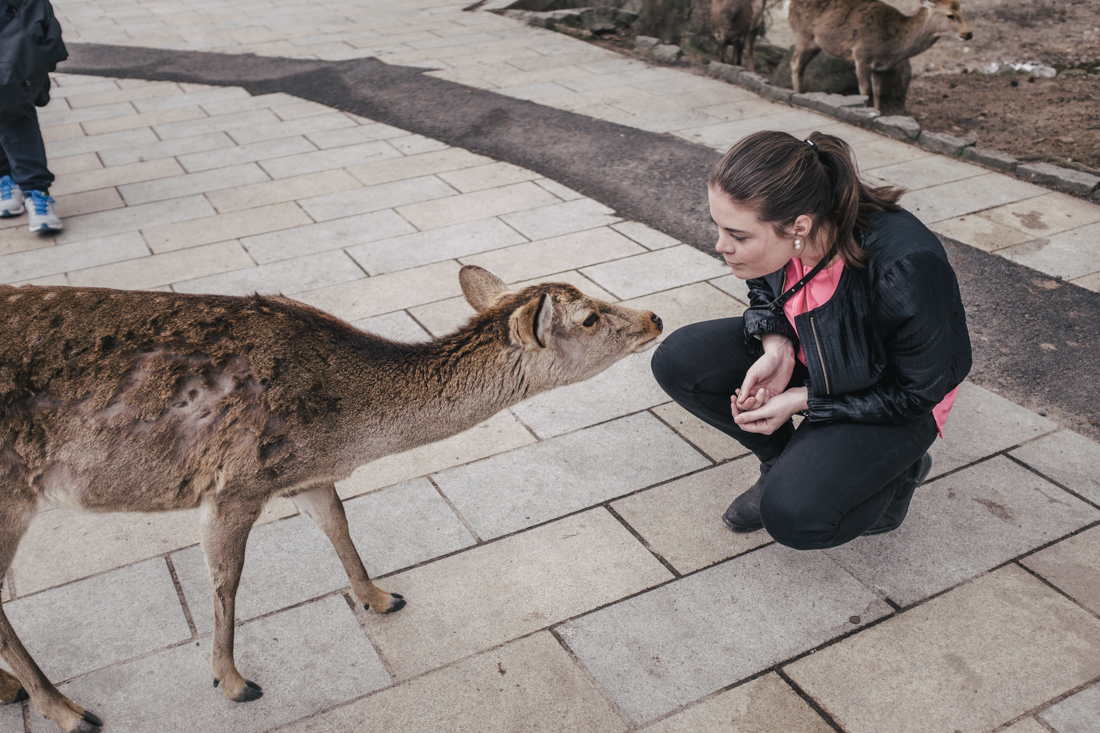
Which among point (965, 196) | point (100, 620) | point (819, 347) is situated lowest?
point (100, 620)

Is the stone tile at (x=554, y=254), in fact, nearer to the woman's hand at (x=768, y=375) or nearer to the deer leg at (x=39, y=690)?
the woman's hand at (x=768, y=375)

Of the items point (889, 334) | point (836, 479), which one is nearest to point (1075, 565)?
point (836, 479)

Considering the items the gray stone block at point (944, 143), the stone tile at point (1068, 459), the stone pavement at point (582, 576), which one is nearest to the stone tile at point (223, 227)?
the stone pavement at point (582, 576)

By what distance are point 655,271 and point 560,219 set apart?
1.08 metres

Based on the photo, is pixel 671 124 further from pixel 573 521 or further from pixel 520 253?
pixel 573 521

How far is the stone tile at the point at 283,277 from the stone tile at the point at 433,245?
0.15 metres

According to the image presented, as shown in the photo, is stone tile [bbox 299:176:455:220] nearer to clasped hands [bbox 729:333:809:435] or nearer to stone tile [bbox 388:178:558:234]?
stone tile [bbox 388:178:558:234]

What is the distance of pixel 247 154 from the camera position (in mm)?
7773

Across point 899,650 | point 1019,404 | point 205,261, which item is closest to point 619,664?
point 899,650

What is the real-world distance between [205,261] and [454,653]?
383 centimetres

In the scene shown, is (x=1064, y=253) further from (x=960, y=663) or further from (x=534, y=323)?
(x=534, y=323)

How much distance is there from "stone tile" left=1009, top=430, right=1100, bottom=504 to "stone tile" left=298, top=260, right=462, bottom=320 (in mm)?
3184

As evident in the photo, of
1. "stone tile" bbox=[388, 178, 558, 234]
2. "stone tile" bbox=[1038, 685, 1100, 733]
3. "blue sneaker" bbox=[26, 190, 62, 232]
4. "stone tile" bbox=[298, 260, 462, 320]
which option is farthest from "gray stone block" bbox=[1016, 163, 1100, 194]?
→ "blue sneaker" bbox=[26, 190, 62, 232]

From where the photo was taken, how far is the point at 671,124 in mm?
8297
